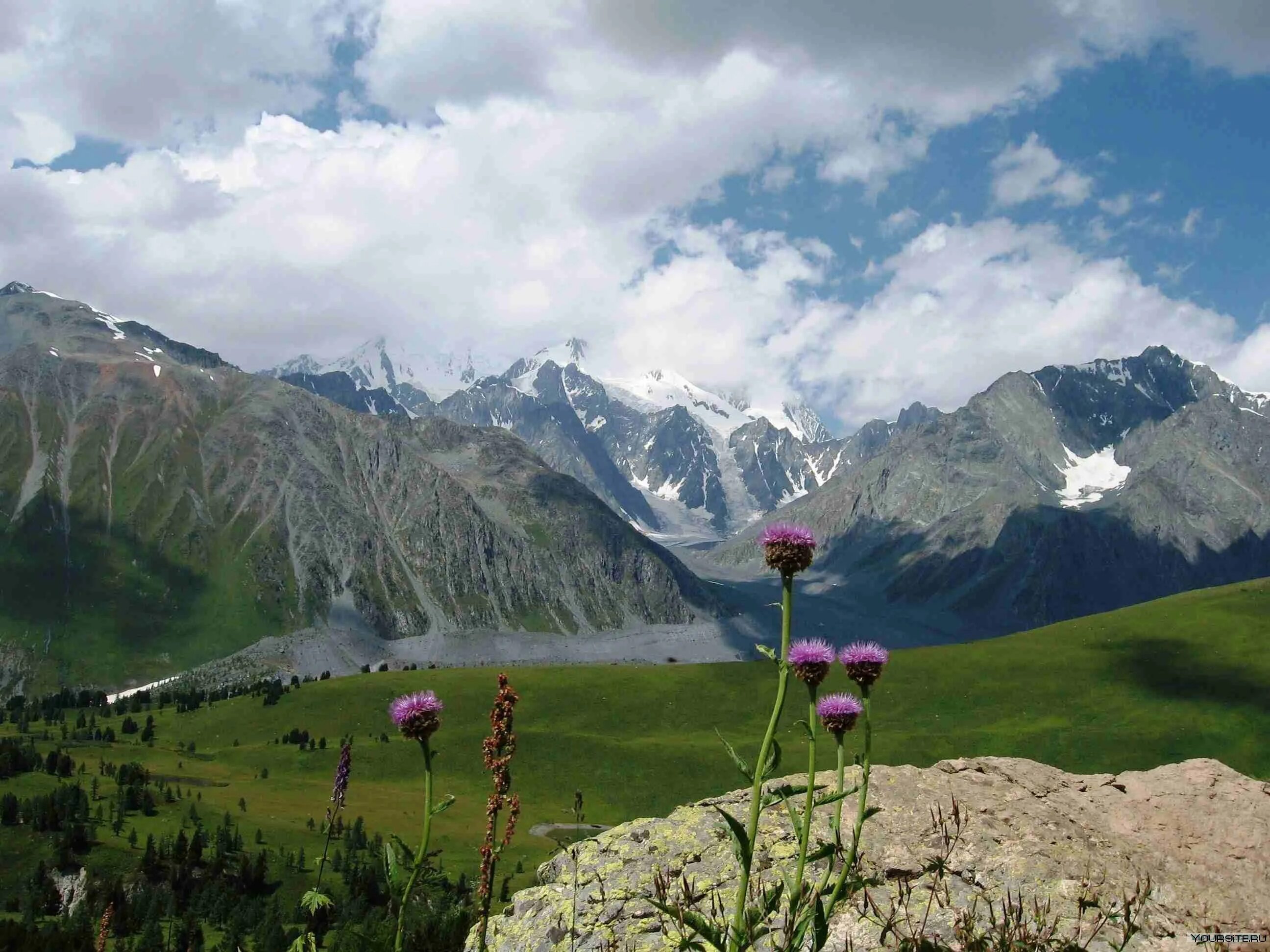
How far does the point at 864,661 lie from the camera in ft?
26.2

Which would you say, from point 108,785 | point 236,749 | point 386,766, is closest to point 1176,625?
point 386,766

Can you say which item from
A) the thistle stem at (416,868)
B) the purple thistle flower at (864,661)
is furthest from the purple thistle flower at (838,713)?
the thistle stem at (416,868)

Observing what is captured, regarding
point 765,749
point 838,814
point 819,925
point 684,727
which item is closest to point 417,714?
point 765,749

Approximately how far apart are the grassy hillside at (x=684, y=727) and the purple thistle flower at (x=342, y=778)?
3971 inches

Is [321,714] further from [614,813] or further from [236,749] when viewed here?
[614,813]

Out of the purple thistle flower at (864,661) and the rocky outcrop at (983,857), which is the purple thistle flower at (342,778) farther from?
the purple thistle flower at (864,661)

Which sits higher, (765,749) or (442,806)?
(765,749)

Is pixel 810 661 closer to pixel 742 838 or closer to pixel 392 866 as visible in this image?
pixel 742 838

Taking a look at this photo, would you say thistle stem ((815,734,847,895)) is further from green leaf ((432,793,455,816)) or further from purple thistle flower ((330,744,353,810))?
purple thistle flower ((330,744,353,810))

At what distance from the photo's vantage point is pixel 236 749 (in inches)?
6895

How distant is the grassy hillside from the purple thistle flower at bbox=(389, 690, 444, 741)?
105 meters

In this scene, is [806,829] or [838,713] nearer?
[806,829]

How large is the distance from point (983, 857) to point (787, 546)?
641cm

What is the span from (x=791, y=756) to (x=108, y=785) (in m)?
122
